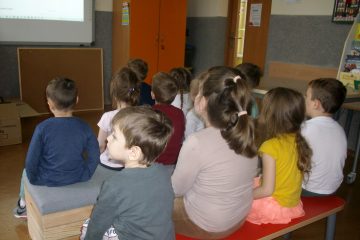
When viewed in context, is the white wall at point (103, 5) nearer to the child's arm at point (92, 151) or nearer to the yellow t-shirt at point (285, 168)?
the child's arm at point (92, 151)

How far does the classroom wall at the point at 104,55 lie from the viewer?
14.3ft

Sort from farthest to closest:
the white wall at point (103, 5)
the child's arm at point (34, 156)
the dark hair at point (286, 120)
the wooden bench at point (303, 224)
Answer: the white wall at point (103, 5), the child's arm at point (34, 156), the dark hair at point (286, 120), the wooden bench at point (303, 224)

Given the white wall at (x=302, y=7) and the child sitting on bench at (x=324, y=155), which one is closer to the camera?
the child sitting on bench at (x=324, y=155)

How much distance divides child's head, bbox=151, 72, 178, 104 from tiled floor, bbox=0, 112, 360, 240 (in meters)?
1.10

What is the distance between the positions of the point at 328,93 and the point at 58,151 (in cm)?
149

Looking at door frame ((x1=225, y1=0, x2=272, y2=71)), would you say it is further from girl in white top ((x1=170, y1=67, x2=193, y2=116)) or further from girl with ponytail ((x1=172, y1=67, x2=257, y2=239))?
girl with ponytail ((x1=172, y1=67, x2=257, y2=239))

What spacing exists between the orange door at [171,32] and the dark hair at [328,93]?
10.8ft

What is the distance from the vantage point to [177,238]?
4.45 ft

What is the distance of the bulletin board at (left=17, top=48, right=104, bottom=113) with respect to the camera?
439 cm

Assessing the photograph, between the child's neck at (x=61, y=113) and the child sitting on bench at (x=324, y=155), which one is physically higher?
the child's neck at (x=61, y=113)

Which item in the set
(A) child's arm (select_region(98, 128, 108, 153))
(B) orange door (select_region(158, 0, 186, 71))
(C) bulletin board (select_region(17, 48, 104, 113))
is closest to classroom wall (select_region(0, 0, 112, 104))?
(C) bulletin board (select_region(17, 48, 104, 113))

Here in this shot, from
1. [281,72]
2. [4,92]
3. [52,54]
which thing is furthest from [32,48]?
[281,72]

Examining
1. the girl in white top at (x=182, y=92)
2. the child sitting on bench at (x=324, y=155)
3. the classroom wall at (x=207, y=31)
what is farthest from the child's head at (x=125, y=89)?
the classroom wall at (x=207, y=31)

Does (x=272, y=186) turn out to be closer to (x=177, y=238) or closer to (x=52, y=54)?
(x=177, y=238)
